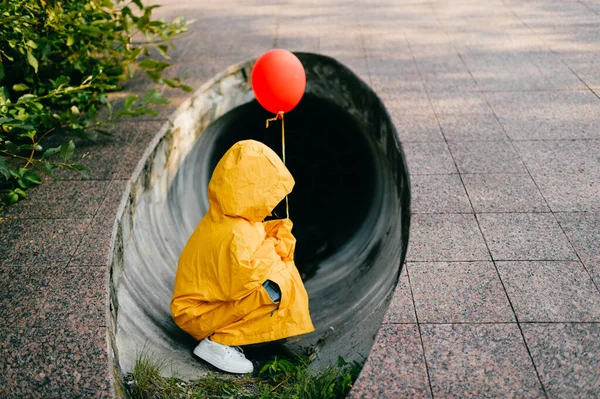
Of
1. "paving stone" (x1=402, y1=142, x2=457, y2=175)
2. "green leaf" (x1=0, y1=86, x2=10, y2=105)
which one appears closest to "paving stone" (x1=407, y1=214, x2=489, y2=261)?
"paving stone" (x1=402, y1=142, x2=457, y2=175)

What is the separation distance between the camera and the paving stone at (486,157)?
4293 millimetres

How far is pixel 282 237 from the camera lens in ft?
12.9

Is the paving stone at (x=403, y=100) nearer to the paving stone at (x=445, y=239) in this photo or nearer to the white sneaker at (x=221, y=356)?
the paving stone at (x=445, y=239)

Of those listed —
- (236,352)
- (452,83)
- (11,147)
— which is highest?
(11,147)

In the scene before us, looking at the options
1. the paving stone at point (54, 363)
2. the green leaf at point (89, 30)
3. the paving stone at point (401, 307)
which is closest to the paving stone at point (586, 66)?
the paving stone at point (401, 307)

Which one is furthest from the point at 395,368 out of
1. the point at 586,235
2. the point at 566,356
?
the point at 586,235

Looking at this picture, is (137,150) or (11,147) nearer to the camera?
(11,147)

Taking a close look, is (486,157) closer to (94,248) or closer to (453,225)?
(453,225)

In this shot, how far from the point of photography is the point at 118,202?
159 inches

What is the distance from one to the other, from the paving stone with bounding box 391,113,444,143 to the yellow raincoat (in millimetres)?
1672

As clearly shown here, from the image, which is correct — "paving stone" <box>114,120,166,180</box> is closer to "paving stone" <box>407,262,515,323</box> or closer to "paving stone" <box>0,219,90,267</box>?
"paving stone" <box>0,219,90,267</box>

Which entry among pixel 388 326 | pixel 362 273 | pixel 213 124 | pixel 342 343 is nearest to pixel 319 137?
pixel 213 124

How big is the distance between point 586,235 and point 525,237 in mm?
417

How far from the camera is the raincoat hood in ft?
10.7
